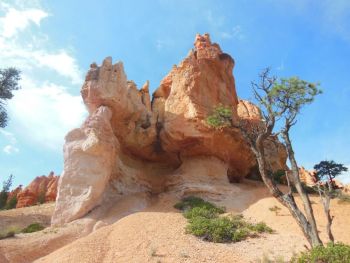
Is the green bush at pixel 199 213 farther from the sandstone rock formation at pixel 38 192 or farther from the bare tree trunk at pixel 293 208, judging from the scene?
the sandstone rock formation at pixel 38 192

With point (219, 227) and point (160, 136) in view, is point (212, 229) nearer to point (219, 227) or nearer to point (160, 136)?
point (219, 227)

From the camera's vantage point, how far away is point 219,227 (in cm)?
1577

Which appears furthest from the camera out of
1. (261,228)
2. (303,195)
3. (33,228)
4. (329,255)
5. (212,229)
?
(33,228)

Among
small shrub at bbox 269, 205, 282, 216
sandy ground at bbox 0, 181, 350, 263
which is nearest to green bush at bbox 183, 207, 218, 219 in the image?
sandy ground at bbox 0, 181, 350, 263

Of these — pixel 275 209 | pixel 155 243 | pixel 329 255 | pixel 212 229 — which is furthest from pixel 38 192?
pixel 329 255

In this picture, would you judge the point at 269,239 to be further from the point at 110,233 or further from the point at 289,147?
the point at 110,233

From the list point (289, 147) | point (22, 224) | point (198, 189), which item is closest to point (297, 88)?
point (289, 147)

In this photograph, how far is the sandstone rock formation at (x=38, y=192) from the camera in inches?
1651

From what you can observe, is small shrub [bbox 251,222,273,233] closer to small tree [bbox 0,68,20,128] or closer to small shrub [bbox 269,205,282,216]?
small shrub [bbox 269,205,282,216]

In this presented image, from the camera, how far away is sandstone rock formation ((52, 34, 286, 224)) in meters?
20.5

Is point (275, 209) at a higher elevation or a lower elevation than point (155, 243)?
higher

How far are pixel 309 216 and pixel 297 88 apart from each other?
21.2 feet

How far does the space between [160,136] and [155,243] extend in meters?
13.4

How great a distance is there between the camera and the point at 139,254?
12.8m
